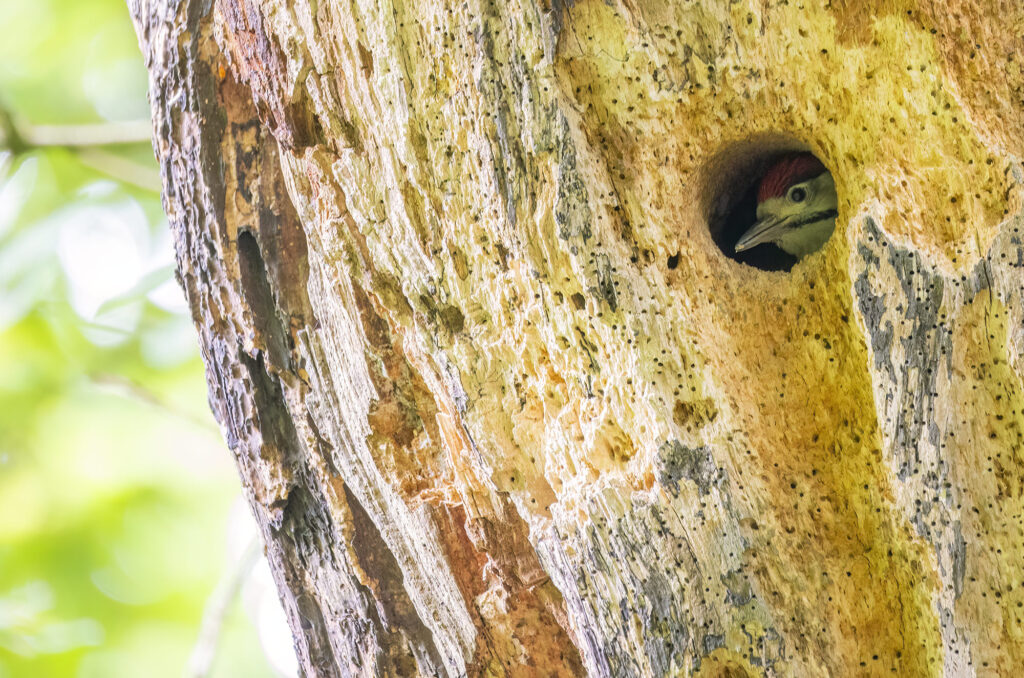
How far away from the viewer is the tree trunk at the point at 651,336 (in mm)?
1405

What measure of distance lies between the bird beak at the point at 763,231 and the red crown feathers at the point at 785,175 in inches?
3.4

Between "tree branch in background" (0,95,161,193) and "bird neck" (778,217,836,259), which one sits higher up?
"tree branch in background" (0,95,161,193)

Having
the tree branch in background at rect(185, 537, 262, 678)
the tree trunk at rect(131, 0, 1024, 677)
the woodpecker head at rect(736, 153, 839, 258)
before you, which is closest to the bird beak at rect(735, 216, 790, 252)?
the woodpecker head at rect(736, 153, 839, 258)

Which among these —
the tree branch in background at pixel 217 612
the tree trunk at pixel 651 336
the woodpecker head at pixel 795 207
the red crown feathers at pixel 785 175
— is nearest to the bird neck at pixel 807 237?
the woodpecker head at pixel 795 207

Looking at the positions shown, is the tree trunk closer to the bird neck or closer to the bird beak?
the bird beak

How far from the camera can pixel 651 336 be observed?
155 cm

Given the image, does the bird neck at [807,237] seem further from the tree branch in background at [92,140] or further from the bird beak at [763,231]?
the tree branch in background at [92,140]

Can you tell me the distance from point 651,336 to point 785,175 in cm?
138

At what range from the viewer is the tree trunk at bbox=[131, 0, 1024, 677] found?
141cm

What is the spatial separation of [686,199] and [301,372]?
860 millimetres

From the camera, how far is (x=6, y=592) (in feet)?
13.4

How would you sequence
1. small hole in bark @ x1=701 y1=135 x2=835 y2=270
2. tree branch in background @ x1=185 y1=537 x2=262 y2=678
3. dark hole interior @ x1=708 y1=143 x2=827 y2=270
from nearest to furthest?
dark hole interior @ x1=708 y1=143 x2=827 y2=270, small hole in bark @ x1=701 y1=135 x2=835 y2=270, tree branch in background @ x1=185 y1=537 x2=262 y2=678

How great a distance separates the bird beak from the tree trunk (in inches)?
32.7

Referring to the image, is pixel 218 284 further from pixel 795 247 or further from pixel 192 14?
pixel 795 247
